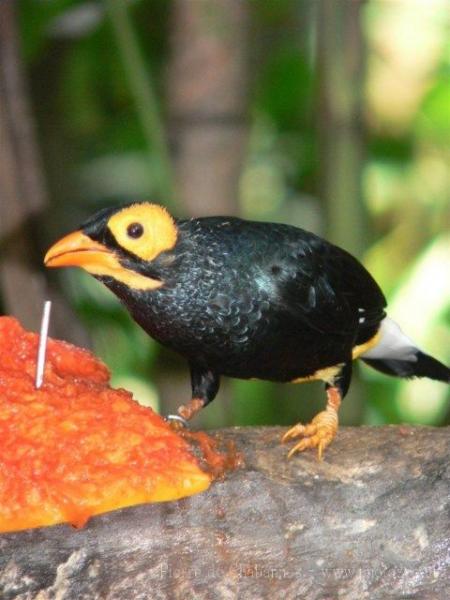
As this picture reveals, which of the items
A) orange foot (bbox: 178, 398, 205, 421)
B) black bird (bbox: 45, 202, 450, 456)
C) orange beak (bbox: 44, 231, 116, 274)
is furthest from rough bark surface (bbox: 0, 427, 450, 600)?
orange beak (bbox: 44, 231, 116, 274)

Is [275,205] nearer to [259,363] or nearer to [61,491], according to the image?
[259,363]

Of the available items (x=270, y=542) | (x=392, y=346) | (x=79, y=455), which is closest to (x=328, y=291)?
(x=392, y=346)

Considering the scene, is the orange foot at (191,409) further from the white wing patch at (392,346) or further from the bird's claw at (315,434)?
the white wing patch at (392,346)

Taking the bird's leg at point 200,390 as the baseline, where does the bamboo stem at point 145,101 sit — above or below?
above

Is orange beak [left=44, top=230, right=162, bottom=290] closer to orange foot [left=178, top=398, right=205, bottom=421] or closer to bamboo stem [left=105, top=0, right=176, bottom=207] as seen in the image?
orange foot [left=178, top=398, right=205, bottom=421]


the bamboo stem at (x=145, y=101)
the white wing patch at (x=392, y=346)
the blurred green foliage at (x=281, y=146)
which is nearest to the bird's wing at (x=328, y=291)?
the white wing patch at (x=392, y=346)

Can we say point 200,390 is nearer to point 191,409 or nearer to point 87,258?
point 191,409
